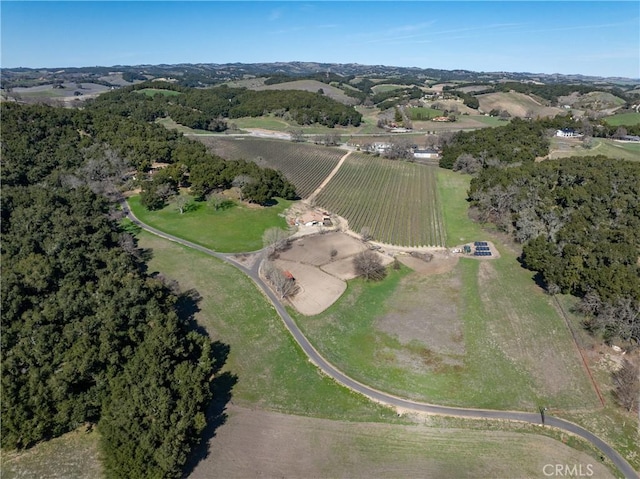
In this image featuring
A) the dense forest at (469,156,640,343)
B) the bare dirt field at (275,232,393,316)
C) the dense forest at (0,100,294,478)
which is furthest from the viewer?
the bare dirt field at (275,232,393,316)


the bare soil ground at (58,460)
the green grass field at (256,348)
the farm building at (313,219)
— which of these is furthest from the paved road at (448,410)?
the farm building at (313,219)

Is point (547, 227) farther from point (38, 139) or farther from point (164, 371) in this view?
point (38, 139)

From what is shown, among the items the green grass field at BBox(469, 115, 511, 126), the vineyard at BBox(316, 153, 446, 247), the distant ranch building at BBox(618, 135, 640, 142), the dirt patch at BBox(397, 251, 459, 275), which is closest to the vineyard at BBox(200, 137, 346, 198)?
the vineyard at BBox(316, 153, 446, 247)

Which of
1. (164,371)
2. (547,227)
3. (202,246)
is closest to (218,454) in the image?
(164,371)

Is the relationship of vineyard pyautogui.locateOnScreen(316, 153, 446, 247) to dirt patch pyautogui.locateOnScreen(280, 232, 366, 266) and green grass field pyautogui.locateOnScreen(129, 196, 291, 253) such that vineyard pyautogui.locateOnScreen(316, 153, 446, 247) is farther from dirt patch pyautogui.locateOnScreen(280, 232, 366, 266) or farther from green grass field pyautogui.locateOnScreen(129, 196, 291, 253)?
green grass field pyautogui.locateOnScreen(129, 196, 291, 253)

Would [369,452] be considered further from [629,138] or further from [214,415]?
[629,138]

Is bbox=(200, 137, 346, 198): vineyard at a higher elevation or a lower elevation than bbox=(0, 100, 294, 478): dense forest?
higher

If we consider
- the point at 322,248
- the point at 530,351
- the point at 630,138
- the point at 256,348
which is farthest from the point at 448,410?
the point at 630,138
